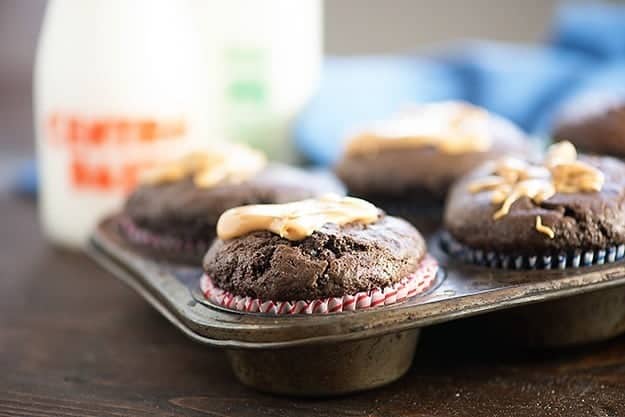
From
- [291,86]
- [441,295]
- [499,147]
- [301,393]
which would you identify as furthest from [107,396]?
[291,86]

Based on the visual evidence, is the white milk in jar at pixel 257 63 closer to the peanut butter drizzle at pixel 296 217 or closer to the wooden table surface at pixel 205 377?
the wooden table surface at pixel 205 377

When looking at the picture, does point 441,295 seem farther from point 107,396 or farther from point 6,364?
point 6,364

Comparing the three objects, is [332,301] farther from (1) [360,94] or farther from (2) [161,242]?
(1) [360,94]

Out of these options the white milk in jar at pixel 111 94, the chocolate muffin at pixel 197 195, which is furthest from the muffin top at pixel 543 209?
the white milk in jar at pixel 111 94

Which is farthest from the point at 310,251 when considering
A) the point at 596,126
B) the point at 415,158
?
the point at 596,126

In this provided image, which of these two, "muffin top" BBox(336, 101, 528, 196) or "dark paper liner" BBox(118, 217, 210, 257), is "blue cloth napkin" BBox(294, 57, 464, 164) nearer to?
"muffin top" BBox(336, 101, 528, 196)

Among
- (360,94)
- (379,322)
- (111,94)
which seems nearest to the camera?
(379,322)
